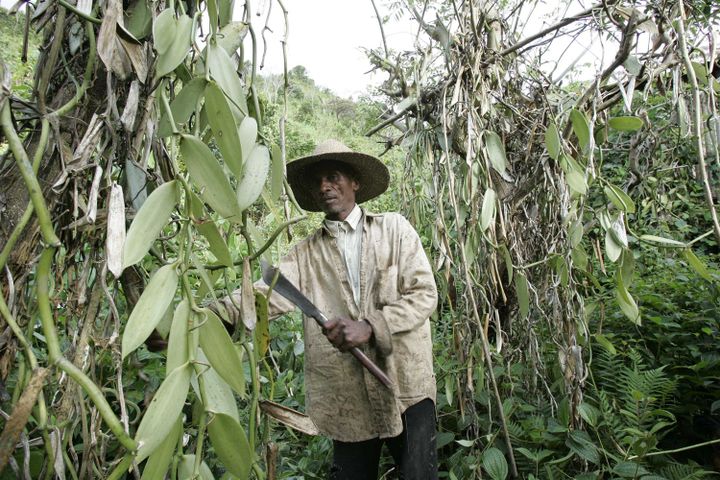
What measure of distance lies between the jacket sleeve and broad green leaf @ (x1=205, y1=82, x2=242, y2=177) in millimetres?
859

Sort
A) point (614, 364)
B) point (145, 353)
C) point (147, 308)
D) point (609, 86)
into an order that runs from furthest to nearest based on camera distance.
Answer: point (614, 364)
point (145, 353)
point (609, 86)
point (147, 308)

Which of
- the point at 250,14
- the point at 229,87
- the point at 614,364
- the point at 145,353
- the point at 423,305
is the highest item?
the point at 250,14

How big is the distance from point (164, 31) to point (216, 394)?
11.6 inches

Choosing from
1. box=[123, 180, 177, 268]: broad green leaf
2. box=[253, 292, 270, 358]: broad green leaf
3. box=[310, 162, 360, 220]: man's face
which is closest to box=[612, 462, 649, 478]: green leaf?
box=[310, 162, 360, 220]: man's face

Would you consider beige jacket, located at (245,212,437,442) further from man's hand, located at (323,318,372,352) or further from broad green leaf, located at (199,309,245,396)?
broad green leaf, located at (199,309,245,396)

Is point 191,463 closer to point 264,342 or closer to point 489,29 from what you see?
point 264,342

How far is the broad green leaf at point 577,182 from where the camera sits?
3.37 feet

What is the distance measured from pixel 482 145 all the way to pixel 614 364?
39.6 inches

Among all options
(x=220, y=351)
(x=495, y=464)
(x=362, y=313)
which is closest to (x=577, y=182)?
(x=362, y=313)

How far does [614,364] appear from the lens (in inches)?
71.1

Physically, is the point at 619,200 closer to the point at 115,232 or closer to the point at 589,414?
the point at 589,414

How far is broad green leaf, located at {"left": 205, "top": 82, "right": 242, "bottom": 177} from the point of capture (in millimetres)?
402

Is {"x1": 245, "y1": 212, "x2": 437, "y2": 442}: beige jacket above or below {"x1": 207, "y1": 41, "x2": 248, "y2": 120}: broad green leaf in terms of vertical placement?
below

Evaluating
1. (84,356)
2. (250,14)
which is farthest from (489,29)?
(84,356)
